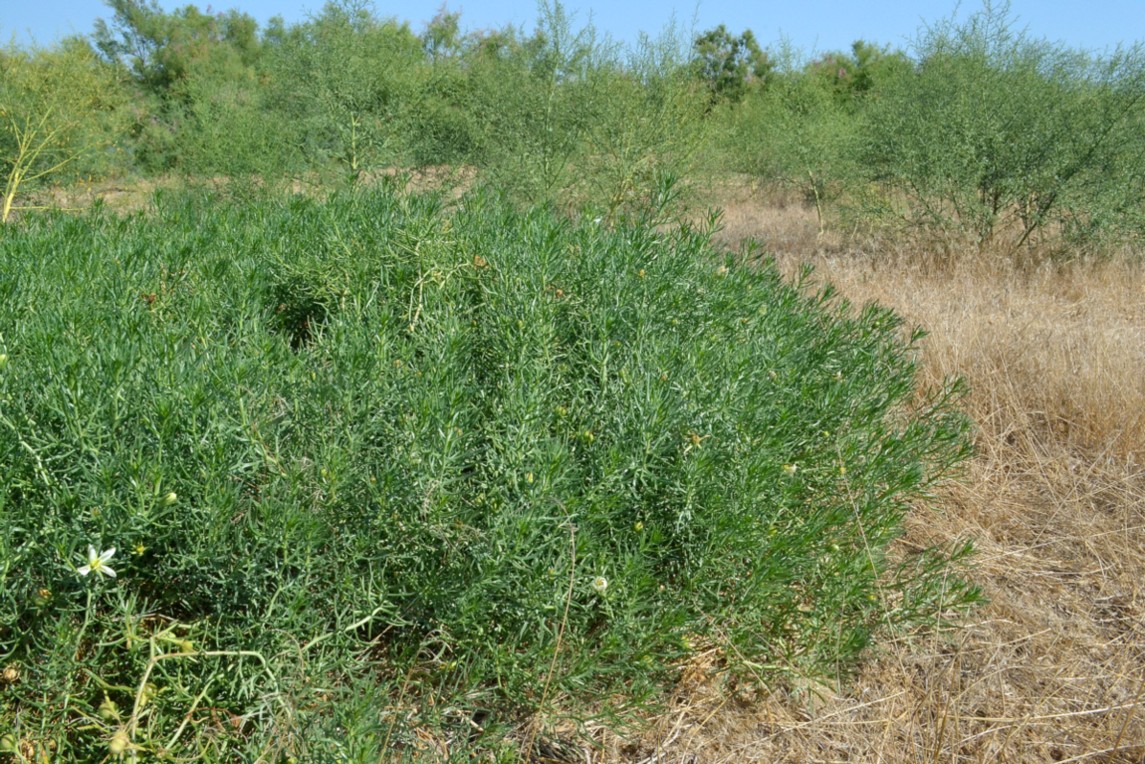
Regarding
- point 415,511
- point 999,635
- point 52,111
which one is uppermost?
point 52,111

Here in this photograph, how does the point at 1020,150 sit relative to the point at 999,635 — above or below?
above

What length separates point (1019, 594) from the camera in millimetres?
2951

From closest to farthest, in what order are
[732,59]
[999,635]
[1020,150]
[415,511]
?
1. [415,511]
2. [999,635]
3. [1020,150]
4. [732,59]

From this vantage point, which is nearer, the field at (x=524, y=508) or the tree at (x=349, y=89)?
the field at (x=524, y=508)

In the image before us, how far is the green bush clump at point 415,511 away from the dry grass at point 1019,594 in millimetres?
143

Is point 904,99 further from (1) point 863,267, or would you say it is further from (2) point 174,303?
(2) point 174,303

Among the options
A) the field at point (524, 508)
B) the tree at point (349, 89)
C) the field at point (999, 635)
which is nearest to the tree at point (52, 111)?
the tree at point (349, 89)

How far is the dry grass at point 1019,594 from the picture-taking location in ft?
7.27

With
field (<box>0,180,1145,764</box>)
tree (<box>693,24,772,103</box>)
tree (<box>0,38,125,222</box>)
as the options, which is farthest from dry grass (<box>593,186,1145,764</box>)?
tree (<box>693,24,772,103</box>)

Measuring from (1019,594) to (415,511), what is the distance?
2098mm

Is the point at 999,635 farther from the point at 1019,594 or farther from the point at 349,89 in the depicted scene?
the point at 349,89

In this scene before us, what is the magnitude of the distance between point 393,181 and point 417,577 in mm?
2789

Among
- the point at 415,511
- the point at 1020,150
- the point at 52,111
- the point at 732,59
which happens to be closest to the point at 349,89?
the point at 52,111

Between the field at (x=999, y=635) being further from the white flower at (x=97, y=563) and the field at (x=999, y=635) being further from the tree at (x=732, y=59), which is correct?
the tree at (x=732, y=59)
